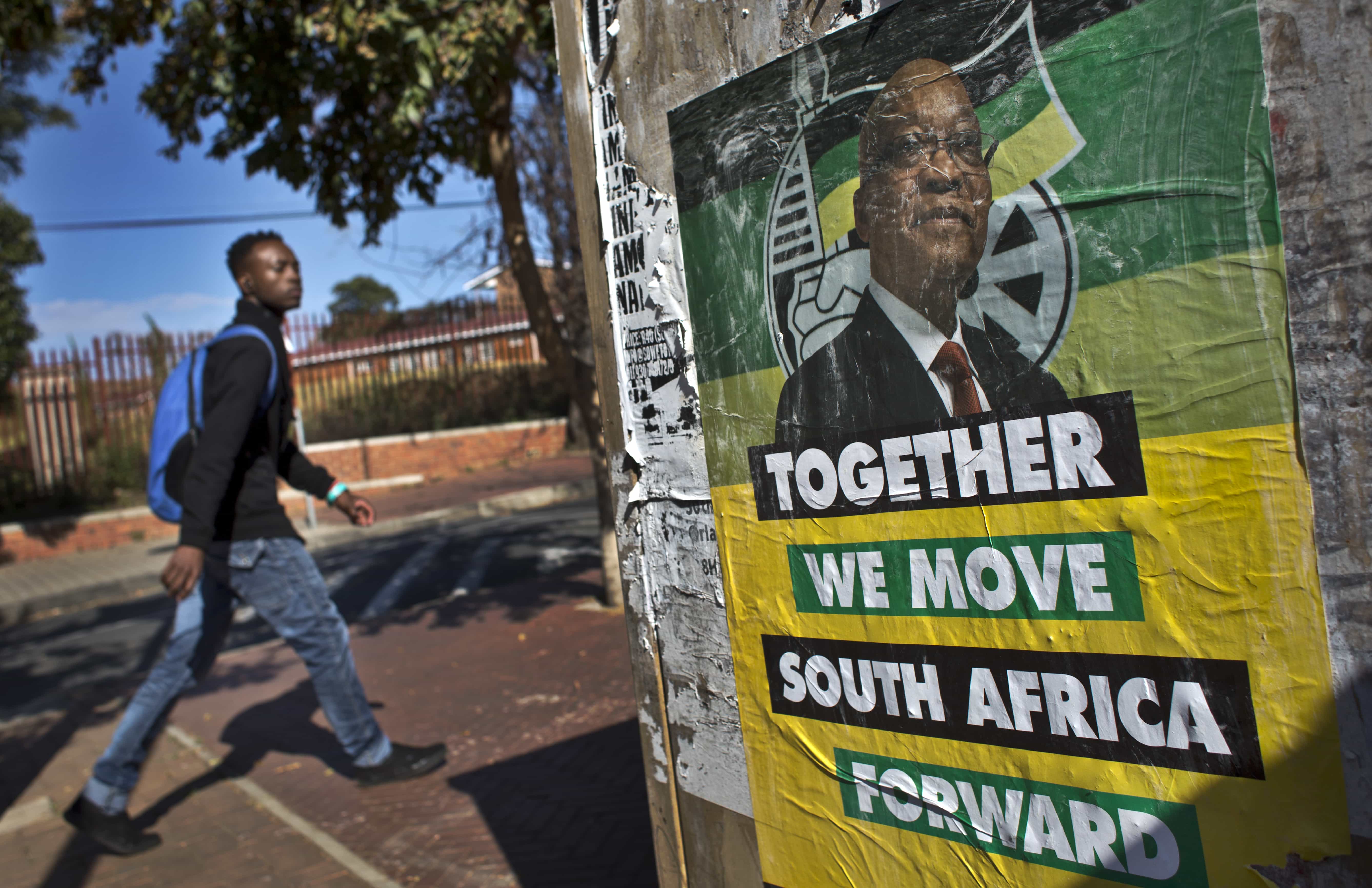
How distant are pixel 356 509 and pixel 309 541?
10080 mm

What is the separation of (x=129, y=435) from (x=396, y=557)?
902 centimetres

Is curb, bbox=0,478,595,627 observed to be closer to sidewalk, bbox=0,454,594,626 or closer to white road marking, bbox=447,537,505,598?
sidewalk, bbox=0,454,594,626

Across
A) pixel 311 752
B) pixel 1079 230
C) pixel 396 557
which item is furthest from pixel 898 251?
pixel 396 557

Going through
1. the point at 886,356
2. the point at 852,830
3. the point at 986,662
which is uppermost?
the point at 886,356

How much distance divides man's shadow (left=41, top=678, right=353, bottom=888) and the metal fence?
11001mm

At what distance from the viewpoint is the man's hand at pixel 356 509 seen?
A: 404 cm

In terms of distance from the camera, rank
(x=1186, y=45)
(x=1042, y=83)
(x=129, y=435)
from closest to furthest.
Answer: (x=1186, y=45) → (x=1042, y=83) → (x=129, y=435)

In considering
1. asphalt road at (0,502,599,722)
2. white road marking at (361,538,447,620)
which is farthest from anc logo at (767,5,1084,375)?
white road marking at (361,538,447,620)

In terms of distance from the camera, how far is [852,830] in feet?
4.93

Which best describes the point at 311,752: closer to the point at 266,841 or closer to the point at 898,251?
the point at 266,841

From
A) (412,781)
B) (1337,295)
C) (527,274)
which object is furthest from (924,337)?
(527,274)

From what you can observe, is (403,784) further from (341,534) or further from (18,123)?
(18,123)

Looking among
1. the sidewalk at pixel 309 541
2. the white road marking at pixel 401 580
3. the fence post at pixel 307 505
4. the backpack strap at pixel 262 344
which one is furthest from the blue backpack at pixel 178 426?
the fence post at pixel 307 505

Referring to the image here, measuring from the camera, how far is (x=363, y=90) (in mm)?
5781
